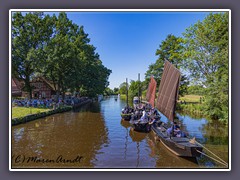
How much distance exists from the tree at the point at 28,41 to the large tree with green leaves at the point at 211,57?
961 inches

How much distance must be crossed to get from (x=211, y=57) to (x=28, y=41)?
96.0 ft

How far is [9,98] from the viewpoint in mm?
9461

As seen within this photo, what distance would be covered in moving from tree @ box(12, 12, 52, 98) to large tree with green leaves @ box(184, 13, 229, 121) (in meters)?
24.4

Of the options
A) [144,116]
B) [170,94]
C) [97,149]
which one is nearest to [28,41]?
[144,116]

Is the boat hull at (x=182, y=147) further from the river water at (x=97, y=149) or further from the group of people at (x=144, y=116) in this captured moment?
the group of people at (x=144, y=116)

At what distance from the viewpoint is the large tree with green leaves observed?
2041 centimetres

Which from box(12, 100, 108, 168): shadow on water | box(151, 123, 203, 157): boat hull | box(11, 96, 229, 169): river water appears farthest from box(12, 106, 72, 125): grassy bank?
box(151, 123, 203, 157): boat hull

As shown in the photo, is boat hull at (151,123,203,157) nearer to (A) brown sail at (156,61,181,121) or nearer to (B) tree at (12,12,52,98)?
(A) brown sail at (156,61,181,121)

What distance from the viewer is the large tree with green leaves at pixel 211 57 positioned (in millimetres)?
20406

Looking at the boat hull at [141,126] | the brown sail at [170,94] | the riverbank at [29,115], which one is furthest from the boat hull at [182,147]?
the riverbank at [29,115]

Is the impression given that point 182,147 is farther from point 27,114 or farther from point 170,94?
point 27,114

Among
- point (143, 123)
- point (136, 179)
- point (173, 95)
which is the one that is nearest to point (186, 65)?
point (143, 123)
